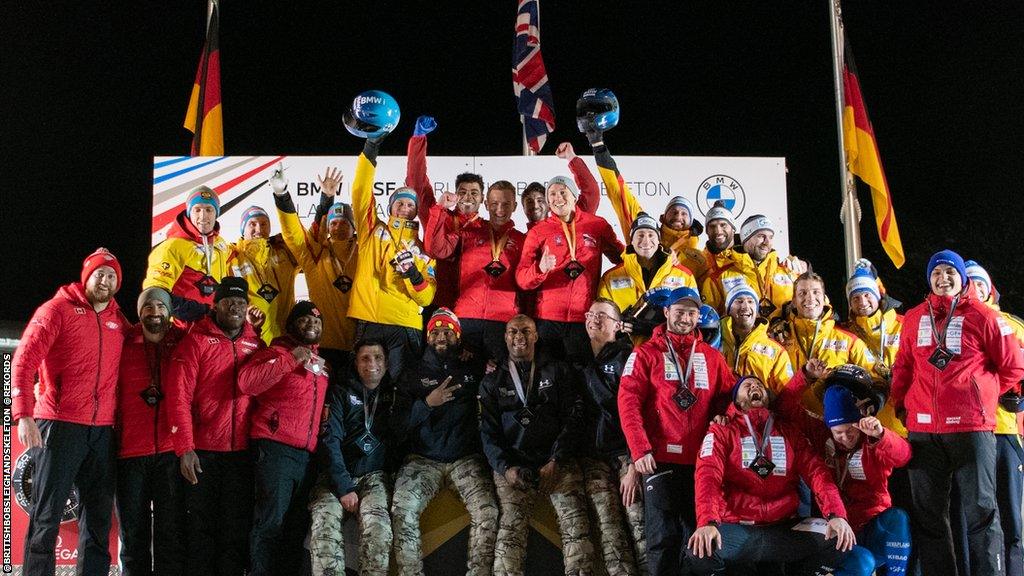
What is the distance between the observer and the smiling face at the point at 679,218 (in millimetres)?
7821

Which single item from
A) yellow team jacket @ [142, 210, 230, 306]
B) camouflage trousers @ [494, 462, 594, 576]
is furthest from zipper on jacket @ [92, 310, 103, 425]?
camouflage trousers @ [494, 462, 594, 576]

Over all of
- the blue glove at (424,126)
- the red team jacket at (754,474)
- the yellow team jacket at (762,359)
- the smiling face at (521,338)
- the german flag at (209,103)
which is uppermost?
the german flag at (209,103)

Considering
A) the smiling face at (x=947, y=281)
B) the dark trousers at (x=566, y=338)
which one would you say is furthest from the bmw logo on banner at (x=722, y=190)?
the smiling face at (x=947, y=281)

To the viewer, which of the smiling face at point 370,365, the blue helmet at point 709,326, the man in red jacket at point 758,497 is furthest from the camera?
the smiling face at point 370,365

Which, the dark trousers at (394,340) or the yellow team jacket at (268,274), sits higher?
the yellow team jacket at (268,274)

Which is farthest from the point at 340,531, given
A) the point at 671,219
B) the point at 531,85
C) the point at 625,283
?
the point at 531,85

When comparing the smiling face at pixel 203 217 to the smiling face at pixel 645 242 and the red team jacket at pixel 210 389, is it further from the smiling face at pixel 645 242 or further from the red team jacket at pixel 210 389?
the smiling face at pixel 645 242

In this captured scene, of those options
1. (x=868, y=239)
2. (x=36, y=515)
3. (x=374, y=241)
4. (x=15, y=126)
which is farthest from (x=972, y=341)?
(x=15, y=126)

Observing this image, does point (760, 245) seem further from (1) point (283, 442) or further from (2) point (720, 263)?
(1) point (283, 442)

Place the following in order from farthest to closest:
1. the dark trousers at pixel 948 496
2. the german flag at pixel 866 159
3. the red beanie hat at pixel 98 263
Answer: the german flag at pixel 866 159 → the red beanie hat at pixel 98 263 → the dark trousers at pixel 948 496

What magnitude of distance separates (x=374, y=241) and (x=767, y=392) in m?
3.28

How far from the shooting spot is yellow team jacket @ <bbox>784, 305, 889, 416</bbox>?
696 cm

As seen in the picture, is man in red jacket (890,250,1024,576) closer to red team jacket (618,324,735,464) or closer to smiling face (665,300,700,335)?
red team jacket (618,324,735,464)

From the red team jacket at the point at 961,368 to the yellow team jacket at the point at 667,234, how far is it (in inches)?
68.6
